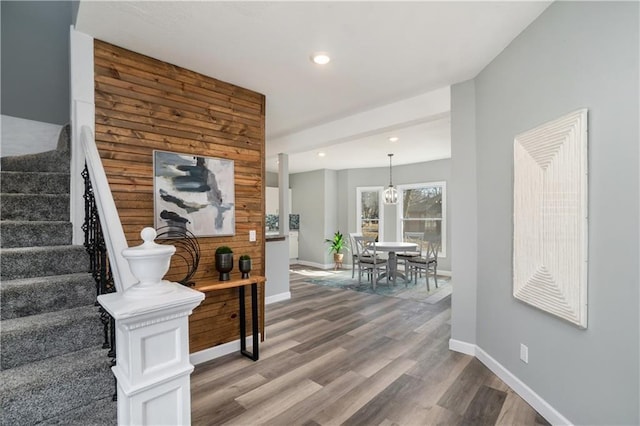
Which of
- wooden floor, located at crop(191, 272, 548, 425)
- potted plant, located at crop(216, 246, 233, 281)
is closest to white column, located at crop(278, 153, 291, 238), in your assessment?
wooden floor, located at crop(191, 272, 548, 425)

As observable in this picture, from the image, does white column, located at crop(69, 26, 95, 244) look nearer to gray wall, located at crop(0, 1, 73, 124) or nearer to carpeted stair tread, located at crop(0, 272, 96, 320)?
carpeted stair tread, located at crop(0, 272, 96, 320)

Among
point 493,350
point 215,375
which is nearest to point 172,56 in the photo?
point 215,375

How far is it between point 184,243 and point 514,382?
289 centimetres

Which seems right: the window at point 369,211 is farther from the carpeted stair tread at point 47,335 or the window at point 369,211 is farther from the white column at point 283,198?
the carpeted stair tread at point 47,335

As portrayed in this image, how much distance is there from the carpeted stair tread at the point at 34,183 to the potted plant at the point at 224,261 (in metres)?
1.30

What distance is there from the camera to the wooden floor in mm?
2133

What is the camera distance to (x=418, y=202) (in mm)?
7766

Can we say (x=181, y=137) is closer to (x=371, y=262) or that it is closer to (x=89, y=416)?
(x=89, y=416)

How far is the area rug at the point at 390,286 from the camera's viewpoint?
5.35 m

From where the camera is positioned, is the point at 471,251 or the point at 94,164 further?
the point at 471,251

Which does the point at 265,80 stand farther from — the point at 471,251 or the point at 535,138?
the point at 471,251

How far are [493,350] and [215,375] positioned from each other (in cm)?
240

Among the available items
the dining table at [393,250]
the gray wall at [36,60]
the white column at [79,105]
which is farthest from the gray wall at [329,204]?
the white column at [79,105]

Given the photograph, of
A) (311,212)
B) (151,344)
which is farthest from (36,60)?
(311,212)
